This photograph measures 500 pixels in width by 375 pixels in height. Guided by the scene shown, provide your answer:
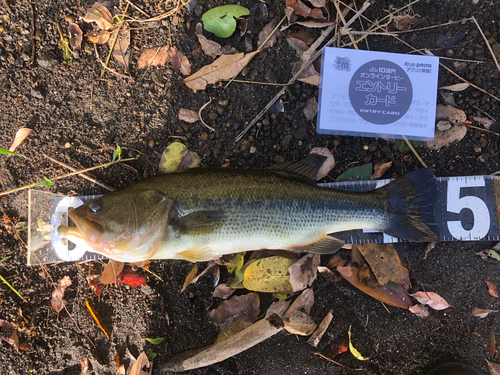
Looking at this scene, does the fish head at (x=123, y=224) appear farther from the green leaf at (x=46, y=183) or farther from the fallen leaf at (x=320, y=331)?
the fallen leaf at (x=320, y=331)

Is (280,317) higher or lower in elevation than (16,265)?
lower

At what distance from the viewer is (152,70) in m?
3.17

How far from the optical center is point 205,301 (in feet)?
10.5

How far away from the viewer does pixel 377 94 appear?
10.6ft

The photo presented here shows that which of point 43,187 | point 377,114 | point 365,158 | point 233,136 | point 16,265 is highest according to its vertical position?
point 377,114

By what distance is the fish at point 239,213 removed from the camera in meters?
2.50

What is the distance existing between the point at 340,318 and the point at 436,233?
4.47ft

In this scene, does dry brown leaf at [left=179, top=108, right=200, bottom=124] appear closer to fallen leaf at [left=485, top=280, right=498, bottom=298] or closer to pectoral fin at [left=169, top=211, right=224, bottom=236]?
pectoral fin at [left=169, top=211, right=224, bottom=236]

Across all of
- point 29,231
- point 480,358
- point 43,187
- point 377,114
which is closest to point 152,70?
point 43,187

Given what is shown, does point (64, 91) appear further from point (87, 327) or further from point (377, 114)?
point (377, 114)

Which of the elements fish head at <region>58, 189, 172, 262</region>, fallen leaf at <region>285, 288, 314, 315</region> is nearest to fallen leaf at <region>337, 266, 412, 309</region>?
fallen leaf at <region>285, 288, 314, 315</region>

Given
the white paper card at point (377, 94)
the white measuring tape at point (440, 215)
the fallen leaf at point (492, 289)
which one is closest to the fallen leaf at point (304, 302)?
the white measuring tape at point (440, 215)

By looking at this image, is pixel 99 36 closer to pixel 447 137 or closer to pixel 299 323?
pixel 299 323

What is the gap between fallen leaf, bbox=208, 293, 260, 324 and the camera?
10.4ft
